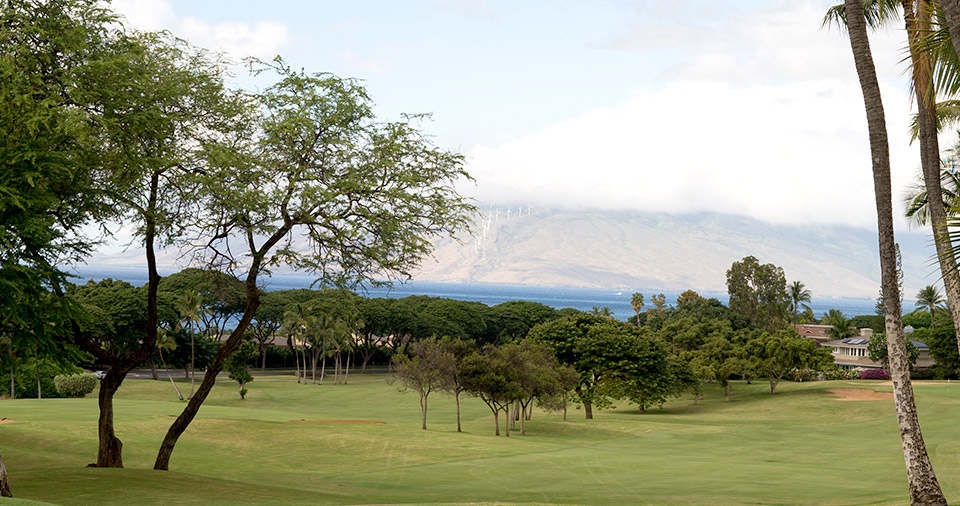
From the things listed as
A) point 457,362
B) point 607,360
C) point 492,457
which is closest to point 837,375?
point 607,360

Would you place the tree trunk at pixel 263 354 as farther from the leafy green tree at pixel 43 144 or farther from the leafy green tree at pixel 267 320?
the leafy green tree at pixel 43 144

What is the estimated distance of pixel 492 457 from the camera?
46469 millimetres

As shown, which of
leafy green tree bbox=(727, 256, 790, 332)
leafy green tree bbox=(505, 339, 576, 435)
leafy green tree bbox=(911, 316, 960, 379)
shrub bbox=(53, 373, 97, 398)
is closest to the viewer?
leafy green tree bbox=(505, 339, 576, 435)

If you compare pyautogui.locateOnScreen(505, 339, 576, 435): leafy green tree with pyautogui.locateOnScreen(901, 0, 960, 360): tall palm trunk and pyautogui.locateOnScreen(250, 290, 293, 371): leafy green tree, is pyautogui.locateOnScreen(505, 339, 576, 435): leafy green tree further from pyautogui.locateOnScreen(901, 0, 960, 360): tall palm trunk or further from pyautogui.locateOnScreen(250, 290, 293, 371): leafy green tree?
pyautogui.locateOnScreen(250, 290, 293, 371): leafy green tree

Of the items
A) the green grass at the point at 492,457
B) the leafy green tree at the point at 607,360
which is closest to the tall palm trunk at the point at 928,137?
the green grass at the point at 492,457

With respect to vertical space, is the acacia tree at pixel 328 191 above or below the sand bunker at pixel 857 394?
above

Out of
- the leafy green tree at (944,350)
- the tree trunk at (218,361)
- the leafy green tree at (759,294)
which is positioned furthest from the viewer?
the leafy green tree at (759,294)

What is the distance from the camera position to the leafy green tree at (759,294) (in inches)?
5133

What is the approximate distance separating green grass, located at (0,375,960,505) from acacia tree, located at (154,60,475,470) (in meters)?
7.27

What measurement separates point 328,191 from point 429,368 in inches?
1614

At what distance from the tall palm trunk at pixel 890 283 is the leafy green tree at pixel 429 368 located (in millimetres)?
44303

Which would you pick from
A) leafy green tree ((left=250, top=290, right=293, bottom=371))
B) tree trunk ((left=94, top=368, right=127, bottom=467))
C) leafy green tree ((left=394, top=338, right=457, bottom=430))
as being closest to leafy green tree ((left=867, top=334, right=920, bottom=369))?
leafy green tree ((left=394, top=338, right=457, bottom=430))

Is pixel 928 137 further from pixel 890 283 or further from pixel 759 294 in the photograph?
pixel 759 294

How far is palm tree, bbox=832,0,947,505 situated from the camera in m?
19.7
